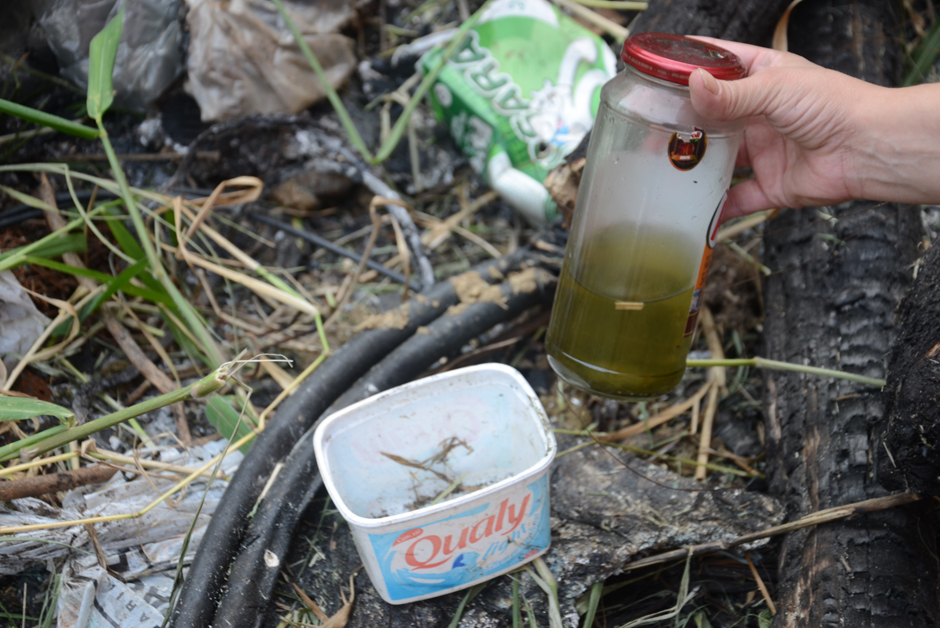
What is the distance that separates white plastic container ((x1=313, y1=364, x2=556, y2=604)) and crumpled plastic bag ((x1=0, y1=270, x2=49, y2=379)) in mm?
758

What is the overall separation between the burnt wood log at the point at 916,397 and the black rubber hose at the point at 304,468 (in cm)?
79

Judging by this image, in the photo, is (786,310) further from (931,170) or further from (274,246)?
(274,246)

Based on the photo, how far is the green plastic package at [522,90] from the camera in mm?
1915

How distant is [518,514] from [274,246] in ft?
3.82

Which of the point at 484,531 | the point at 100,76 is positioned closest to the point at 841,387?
the point at 484,531

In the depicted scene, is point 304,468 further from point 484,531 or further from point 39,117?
point 39,117

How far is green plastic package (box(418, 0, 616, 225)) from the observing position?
1915 millimetres

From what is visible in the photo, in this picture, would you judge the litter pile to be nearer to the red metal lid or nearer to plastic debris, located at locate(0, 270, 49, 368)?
plastic debris, located at locate(0, 270, 49, 368)

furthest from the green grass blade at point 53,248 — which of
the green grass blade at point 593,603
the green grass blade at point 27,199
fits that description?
the green grass blade at point 593,603

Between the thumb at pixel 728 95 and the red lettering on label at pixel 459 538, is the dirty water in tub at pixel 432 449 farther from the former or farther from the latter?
the thumb at pixel 728 95

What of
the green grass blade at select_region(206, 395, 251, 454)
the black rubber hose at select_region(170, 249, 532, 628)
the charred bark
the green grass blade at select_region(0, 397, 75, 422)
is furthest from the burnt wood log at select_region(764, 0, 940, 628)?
the green grass blade at select_region(0, 397, 75, 422)

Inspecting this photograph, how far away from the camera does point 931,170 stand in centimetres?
108

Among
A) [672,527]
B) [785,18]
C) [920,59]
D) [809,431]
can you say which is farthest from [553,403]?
[920,59]

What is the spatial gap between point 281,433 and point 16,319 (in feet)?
2.20
